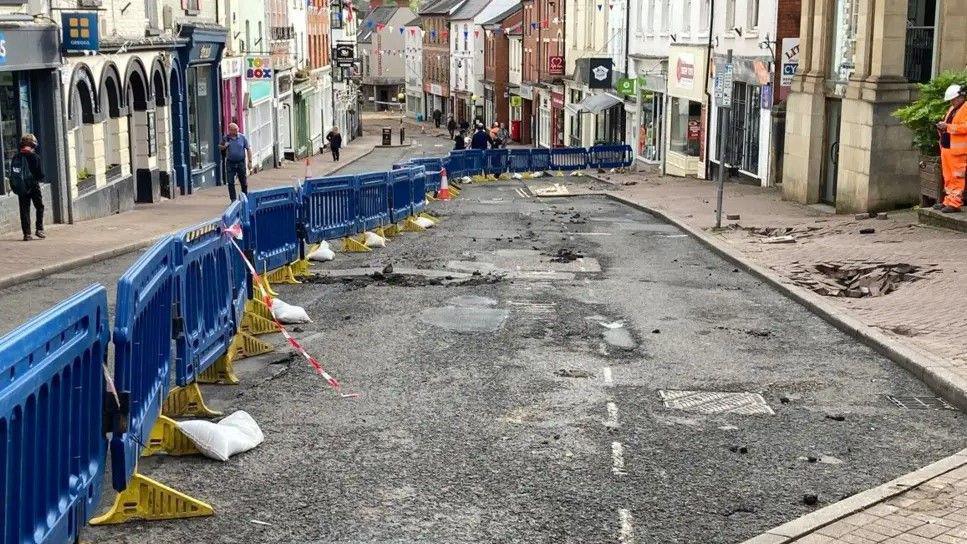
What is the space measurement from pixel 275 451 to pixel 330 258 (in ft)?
31.4

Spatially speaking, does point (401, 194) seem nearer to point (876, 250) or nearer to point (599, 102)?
point (876, 250)

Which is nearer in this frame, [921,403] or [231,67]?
[921,403]

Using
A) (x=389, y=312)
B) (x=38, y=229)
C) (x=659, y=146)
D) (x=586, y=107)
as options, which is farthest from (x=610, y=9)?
(x=389, y=312)

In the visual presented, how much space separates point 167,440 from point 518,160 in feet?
118

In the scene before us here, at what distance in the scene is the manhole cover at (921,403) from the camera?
30.6 ft

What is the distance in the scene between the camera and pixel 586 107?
52438 millimetres

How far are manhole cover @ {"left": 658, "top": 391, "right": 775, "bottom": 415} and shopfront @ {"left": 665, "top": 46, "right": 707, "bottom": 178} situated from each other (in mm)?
29042

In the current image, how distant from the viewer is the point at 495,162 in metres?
42.3

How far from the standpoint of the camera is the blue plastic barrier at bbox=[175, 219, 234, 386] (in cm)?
838

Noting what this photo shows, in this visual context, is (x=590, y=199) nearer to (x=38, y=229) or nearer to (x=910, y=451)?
(x=38, y=229)

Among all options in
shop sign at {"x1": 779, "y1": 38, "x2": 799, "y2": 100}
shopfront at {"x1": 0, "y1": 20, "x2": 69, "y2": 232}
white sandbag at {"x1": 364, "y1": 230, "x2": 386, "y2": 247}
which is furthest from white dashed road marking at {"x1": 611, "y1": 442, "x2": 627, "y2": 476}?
shop sign at {"x1": 779, "y1": 38, "x2": 799, "y2": 100}

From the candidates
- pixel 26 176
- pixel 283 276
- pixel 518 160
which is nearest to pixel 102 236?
pixel 26 176

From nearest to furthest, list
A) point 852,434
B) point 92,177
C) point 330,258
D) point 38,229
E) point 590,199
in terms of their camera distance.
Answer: point 852,434 < point 330,258 < point 38,229 < point 92,177 < point 590,199

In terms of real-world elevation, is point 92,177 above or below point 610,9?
below
